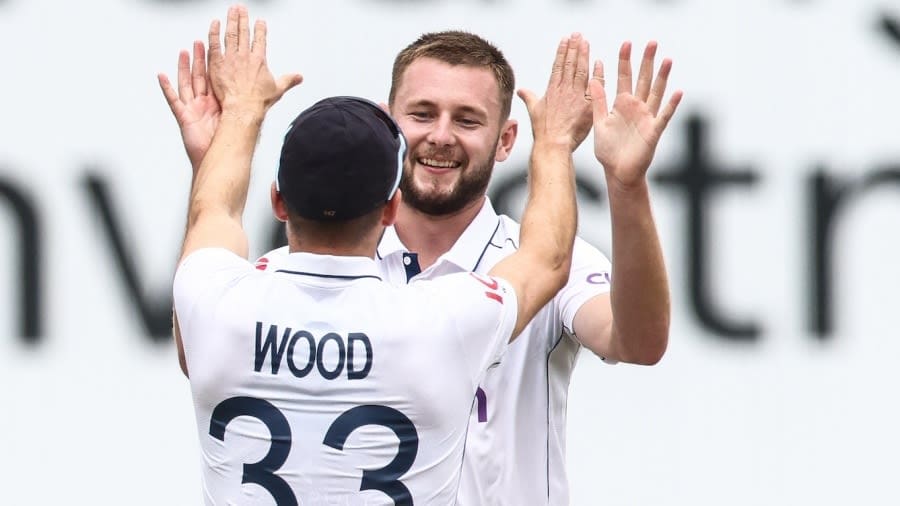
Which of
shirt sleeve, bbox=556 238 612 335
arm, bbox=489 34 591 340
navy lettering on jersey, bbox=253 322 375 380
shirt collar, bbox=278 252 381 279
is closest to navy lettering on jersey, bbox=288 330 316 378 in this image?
navy lettering on jersey, bbox=253 322 375 380

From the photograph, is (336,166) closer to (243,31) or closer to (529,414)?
(243,31)

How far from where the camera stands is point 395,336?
2074 mm

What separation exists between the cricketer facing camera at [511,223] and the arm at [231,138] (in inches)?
2.5

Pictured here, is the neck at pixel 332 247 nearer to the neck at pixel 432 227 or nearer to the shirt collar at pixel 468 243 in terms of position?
the shirt collar at pixel 468 243

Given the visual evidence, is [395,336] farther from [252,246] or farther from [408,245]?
[252,246]

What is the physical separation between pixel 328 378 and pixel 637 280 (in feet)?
2.25

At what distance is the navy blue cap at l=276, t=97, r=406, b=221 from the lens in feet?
6.90

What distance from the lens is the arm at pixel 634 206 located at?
7.84ft

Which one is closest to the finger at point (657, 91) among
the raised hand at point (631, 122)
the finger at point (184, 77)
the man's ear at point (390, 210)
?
the raised hand at point (631, 122)

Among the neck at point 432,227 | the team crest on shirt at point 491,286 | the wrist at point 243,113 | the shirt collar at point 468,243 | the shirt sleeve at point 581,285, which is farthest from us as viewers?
the neck at point 432,227

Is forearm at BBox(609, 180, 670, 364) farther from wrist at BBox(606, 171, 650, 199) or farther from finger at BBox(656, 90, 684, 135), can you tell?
finger at BBox(656, 90, 684, 135)

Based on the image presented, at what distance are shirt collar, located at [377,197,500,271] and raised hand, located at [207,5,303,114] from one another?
1.55 feet

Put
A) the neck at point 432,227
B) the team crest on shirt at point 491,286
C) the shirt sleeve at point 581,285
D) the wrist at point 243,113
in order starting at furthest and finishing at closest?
the neck at point 432,227 → the shirt sleeve at point 581,285 → the wrist at point 243,113 → the team crest on shirt at point 491,286

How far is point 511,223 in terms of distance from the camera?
307 cm
